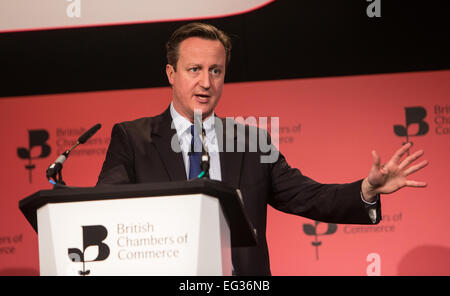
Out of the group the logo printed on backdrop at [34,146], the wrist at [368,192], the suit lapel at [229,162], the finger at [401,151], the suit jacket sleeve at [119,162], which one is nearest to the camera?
the finger at [401,151]

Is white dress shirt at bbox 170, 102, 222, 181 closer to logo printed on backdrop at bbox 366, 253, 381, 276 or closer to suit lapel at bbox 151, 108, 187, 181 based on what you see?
suit lapel at bbox 151, 108, 187, 181

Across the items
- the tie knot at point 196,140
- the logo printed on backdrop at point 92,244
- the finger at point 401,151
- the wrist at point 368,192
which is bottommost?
the logo printed on backdrop at point 92,244

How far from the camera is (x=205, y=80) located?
2.53m

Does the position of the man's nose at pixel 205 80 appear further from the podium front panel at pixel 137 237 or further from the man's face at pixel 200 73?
the podium front panel at pixel 137 237

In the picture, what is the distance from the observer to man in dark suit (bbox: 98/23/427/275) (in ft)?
7.59

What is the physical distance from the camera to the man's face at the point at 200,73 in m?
2.55

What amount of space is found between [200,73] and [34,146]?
74.4 inches

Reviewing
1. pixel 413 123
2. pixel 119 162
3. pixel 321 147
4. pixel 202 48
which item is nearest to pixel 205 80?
pixel 202 48

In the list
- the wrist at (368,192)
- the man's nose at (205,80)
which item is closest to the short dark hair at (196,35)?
the man's nose at (205,80)

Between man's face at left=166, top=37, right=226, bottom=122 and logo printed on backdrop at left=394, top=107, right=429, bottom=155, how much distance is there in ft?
5.77

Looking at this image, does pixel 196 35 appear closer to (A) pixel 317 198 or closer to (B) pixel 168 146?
(B) pixel 168 146

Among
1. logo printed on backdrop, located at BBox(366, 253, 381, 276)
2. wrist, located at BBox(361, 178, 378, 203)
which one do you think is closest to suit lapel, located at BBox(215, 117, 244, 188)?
wrist, located at BBox(361, 178, 378, 203)
